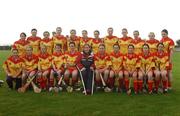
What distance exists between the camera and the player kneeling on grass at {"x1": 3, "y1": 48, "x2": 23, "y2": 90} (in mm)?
11367

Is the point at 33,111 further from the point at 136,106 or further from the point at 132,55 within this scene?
the point at 132,55

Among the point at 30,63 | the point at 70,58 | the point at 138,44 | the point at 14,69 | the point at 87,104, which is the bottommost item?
the point at 87,104

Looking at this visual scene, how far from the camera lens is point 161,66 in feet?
36.0

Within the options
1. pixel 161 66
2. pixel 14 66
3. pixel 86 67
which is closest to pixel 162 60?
pixel 161 66

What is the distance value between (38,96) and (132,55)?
2.82 metres

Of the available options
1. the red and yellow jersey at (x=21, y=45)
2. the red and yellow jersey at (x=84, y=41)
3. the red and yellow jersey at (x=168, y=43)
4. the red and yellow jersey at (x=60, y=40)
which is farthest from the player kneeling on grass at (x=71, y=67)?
the red and yellow jersey at (x=168, y=43)

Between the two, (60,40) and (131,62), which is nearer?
(131,62)

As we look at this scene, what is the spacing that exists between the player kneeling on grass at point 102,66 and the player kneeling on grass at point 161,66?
1.29 meters

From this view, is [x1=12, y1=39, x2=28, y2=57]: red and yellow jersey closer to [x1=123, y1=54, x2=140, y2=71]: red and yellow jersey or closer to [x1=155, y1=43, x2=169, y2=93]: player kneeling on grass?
[x1=123, y1=54, x2=140, y2=71]: red and yellow jersey

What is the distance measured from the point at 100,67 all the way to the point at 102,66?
6 centimetres

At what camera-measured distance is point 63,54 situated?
37.9 ft

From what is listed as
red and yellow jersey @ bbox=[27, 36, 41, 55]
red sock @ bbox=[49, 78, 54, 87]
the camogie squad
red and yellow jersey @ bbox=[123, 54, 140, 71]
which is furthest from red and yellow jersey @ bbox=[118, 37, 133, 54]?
red and yellow jersey @ bbox=[27, 36, 41, 55]

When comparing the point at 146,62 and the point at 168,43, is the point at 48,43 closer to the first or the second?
the point at 146,62

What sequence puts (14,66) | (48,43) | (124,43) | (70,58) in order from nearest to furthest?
1. (70,58)
2. (14,66)
3. (124,43)
4. (48,43)
